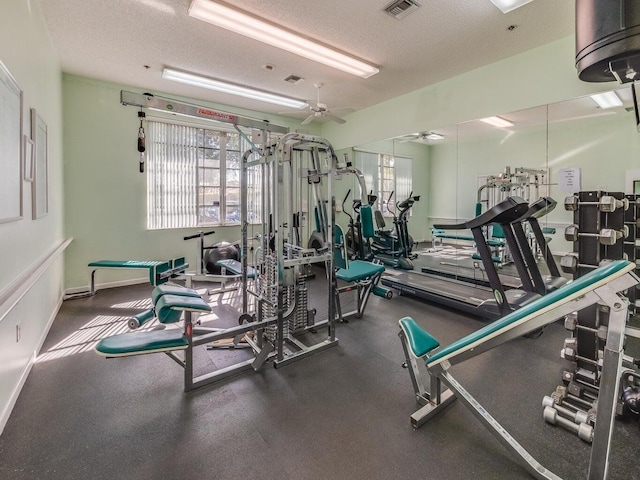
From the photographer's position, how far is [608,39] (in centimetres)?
163

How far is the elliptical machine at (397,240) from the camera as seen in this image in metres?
5.18

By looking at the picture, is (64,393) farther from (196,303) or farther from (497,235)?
(497,235)

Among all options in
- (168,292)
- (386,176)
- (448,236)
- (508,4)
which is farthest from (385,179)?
(168,292)

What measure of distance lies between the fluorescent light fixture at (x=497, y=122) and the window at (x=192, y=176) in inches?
127

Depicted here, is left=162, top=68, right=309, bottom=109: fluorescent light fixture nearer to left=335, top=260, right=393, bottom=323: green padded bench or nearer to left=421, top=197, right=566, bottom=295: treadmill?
left=335, top=260, right=393, bottom=323: green padded bench

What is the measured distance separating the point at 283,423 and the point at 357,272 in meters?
1.82

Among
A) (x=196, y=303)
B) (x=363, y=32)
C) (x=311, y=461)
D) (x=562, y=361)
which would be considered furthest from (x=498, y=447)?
(x=363, y=32)

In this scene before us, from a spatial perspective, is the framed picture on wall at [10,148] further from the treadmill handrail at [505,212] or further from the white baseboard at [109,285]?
the treadmill handrail at [505,212]

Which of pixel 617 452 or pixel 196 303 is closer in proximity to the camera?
pixel 617 452

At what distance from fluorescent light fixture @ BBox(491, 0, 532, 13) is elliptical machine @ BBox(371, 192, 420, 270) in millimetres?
2692

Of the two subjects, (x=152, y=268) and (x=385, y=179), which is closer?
(x=152, y=268)

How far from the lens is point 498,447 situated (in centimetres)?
168

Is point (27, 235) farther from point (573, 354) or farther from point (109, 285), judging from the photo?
point (573, 354)

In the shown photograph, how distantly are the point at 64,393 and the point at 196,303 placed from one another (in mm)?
1124
